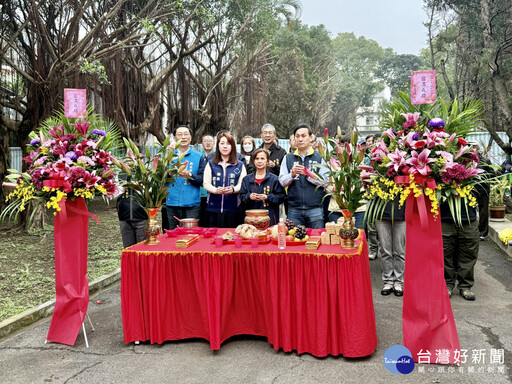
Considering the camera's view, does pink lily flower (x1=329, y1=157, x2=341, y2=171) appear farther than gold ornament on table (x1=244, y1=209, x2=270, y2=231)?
No

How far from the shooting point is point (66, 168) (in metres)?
3.36

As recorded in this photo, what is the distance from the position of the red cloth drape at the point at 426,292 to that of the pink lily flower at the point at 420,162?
26 centimetres

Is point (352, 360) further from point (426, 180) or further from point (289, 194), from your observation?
point (289, 194)

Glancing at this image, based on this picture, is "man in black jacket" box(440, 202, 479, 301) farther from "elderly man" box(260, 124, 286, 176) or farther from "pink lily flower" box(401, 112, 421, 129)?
"elderly man" box(260, 124, 286, 176)

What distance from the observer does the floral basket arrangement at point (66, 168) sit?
132 inches

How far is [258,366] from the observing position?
3064mm

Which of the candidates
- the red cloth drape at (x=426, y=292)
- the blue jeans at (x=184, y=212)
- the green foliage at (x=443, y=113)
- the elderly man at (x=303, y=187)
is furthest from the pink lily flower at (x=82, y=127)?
the red cloth drape at (x=426, y=292)

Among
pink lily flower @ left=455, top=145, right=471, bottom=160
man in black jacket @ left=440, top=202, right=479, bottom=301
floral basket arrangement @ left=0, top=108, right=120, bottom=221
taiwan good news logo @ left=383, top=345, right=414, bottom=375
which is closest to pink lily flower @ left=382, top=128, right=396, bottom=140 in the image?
pink lily flower @ left=455, top=145, right=471, bottom=160

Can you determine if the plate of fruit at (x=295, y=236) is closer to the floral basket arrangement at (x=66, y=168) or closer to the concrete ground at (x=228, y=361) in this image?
the concrete ground at (x=228, y=361)

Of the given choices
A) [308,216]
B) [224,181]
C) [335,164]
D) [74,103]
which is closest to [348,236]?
[335,164]

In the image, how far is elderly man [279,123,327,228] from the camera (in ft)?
14.0

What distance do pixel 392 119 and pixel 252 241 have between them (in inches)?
52.0

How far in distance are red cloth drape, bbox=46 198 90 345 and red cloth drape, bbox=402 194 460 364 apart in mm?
2484

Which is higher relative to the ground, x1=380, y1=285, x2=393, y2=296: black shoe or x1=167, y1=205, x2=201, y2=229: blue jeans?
x1=167, y1=205, x2=201, y2=229: blue jeans
